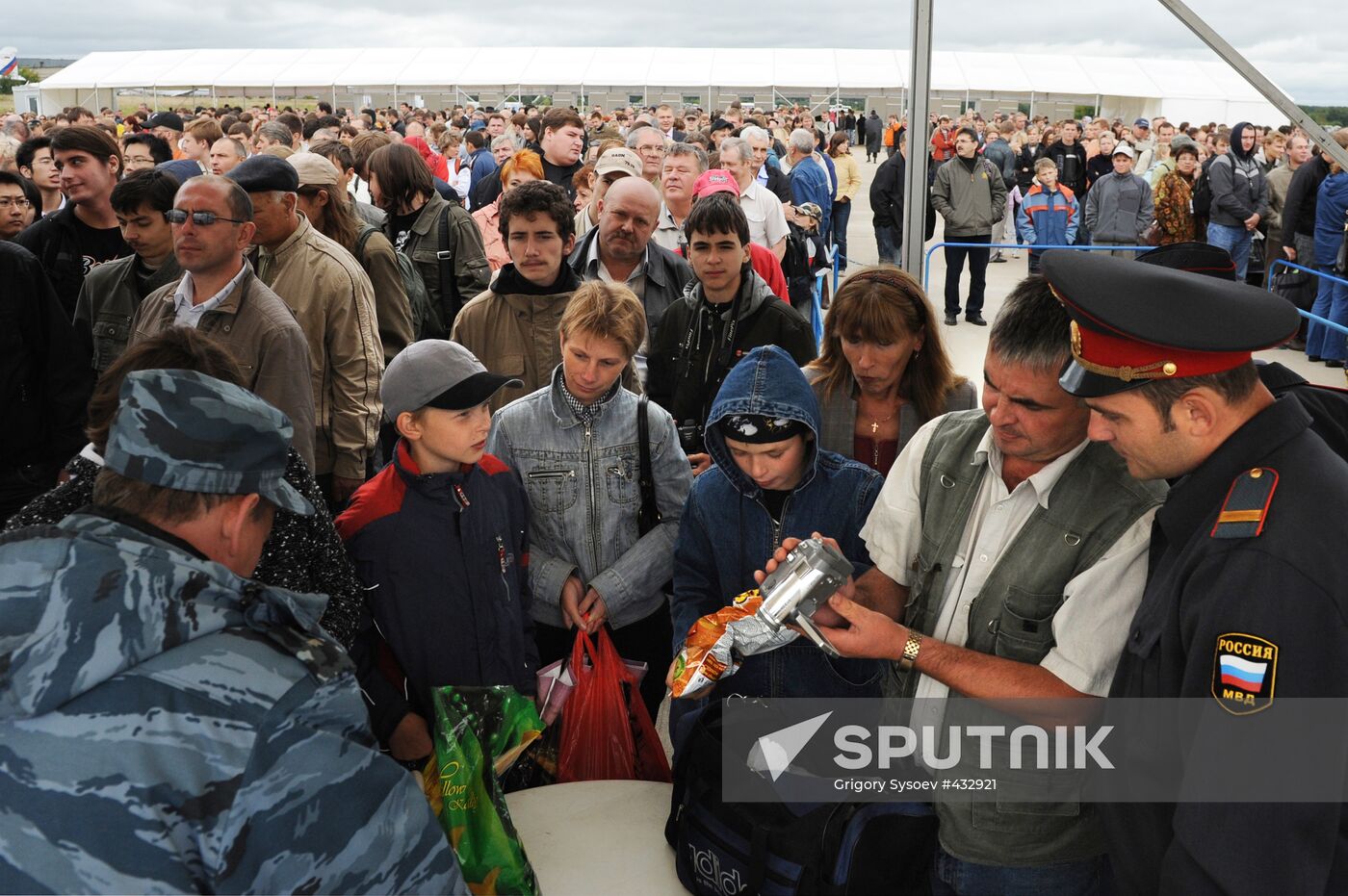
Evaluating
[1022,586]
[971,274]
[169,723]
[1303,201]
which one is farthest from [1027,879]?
[1303,201]

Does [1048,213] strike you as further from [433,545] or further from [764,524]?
[433,545]

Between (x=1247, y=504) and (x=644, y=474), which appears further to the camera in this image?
(x=644, y=474)

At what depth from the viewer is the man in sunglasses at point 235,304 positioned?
10.7 feet

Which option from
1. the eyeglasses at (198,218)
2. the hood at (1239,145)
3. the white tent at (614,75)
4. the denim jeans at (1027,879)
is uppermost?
the white tent at (614,75)

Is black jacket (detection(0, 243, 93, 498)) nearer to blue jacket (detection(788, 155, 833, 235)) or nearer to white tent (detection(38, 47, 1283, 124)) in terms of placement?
blue jacket (detection(788, 155, 833, 235))

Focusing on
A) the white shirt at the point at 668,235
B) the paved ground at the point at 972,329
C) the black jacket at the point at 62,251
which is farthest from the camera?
the paved ground at the point at 972,329

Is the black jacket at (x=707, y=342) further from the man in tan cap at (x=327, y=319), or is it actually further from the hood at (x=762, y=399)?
the hood at (x=762, y=399)

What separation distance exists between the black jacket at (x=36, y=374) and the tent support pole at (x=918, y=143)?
3032 millimetres

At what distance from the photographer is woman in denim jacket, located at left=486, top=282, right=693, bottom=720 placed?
2.84m

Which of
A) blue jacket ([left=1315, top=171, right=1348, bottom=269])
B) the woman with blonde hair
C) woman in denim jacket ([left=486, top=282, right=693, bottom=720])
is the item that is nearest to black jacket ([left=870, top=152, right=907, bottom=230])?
blue jacket ([left=1315, top=171, right=1348, bottom=269])

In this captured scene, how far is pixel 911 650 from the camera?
1822 mm

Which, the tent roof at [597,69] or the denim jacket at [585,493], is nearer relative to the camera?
the denim jacket at [585,493]

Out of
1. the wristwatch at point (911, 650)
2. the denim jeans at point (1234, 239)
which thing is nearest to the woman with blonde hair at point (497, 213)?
the wristwatch at point (911, 650)

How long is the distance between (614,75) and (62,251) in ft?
110
